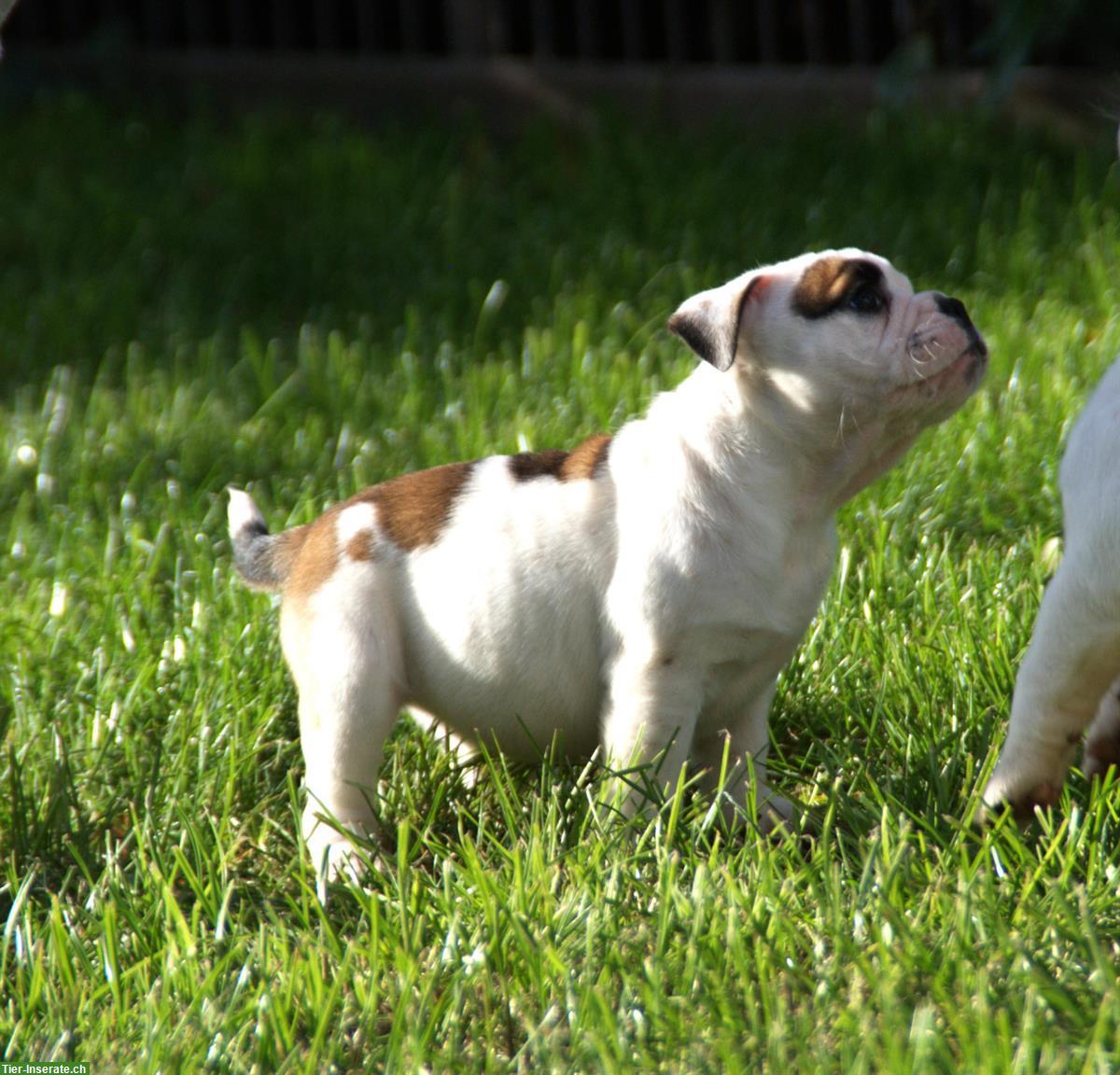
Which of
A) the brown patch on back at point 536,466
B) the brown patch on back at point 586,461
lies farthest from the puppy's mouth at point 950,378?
the brown patch on back at point 536,466

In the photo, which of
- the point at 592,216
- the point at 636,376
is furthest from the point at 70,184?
the point at 636,376

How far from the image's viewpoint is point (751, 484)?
9.96ft

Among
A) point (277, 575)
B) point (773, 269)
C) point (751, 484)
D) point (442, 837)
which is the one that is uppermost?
point (773, 269)

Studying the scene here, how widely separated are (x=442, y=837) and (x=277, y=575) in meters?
0.70

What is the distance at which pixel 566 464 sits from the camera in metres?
3.22

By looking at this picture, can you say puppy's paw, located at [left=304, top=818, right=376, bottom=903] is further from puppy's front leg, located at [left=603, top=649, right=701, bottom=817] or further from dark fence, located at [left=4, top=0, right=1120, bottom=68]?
dark fence, located at [left=4, top=0, right=1120, bottom=68]

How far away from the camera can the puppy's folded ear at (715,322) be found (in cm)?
293

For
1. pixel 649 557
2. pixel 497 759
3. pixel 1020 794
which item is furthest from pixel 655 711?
pixel 1020 794

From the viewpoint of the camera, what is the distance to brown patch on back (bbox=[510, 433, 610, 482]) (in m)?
3.16

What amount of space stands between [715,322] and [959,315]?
499 millimetres

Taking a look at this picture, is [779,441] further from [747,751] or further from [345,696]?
[345,696]

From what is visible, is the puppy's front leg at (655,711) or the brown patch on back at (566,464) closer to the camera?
the puppy's front leg at (655,711)

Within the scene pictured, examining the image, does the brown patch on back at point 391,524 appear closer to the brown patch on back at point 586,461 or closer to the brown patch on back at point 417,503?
the brown patch on back at point 417,503

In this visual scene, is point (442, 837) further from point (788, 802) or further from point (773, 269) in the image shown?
point (773, 269)
